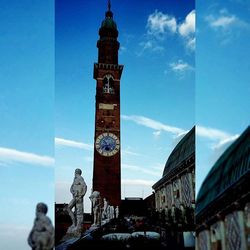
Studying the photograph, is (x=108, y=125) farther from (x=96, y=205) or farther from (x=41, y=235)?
(x=41, y=235)

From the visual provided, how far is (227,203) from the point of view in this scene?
42.8ft

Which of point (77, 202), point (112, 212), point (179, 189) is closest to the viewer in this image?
point (77, 202)

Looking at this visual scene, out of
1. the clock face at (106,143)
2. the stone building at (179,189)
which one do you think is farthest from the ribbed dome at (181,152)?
the clock face at (106,143)

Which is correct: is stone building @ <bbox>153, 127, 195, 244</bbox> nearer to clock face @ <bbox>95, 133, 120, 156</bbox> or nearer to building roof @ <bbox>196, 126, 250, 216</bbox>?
building roof @ <bbox>196, 126, 250, 216</bbox>

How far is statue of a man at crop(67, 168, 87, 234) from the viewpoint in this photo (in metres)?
13.1

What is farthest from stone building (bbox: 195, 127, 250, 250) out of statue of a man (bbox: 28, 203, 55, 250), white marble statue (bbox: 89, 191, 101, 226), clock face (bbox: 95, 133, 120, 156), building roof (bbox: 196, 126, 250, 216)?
statue of a man (bbox: 28, 203, 55, 250)

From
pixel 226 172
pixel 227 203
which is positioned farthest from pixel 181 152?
pixel 227 203

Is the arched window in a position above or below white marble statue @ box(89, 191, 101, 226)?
above

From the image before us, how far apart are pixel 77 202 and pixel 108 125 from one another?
2.95 m

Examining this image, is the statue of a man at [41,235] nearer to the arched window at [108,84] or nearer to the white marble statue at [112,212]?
the white marble statue at [112,212]

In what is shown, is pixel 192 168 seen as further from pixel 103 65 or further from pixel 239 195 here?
pixel 103 65

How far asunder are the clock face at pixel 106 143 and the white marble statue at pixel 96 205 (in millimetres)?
1470

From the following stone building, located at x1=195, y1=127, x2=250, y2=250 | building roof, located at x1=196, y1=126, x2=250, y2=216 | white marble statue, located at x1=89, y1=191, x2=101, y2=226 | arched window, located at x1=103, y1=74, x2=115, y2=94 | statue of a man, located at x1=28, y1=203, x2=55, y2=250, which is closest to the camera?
statue of a man, located at x1=28, y1=203, x2=55, y2=250

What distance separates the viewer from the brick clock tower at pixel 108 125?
48.9 ft
